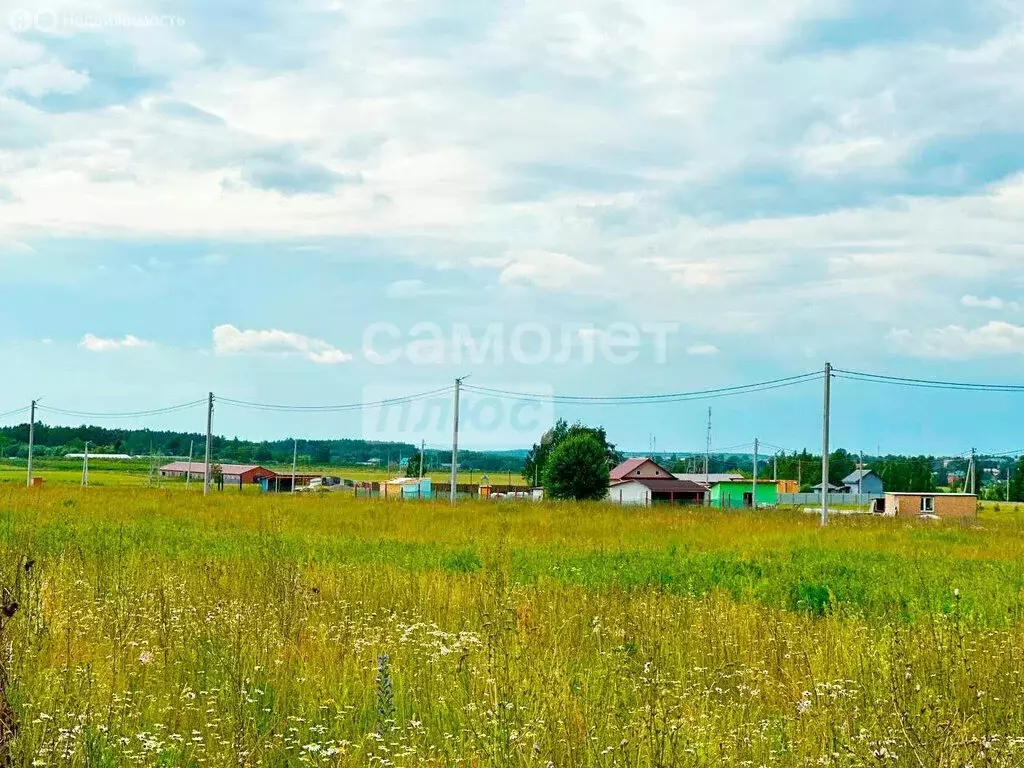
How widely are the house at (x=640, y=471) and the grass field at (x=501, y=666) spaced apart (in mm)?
68752

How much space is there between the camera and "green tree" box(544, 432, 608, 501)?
57688 millimetres

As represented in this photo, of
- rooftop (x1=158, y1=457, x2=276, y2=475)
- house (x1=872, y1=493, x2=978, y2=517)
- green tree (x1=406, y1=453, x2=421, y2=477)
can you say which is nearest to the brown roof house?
house (x1=872, y1=493, x2=978, y2=517)

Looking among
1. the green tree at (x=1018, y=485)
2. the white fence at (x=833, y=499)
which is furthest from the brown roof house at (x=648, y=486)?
the green tree at (x=1018, y=485)

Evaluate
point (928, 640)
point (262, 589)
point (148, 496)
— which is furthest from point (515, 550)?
point (148, 496)

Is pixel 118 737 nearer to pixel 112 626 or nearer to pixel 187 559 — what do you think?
pixel 112 626

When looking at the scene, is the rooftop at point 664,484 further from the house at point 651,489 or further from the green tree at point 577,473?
the green tree at point 577,473

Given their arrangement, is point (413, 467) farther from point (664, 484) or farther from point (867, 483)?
point (664, 484)

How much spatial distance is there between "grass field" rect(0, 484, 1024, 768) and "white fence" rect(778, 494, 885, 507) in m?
77.4

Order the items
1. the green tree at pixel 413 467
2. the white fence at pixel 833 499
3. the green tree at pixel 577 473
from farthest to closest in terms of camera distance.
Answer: the green tree at pixel 413 467 → the white fence at pixel 833 499 → the green tree at pixel 577 473

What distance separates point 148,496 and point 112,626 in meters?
32.7

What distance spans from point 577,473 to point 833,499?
55.1 m

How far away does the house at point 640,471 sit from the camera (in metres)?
83.5

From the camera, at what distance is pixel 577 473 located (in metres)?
57.8

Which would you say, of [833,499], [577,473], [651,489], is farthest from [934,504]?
[833,499]
